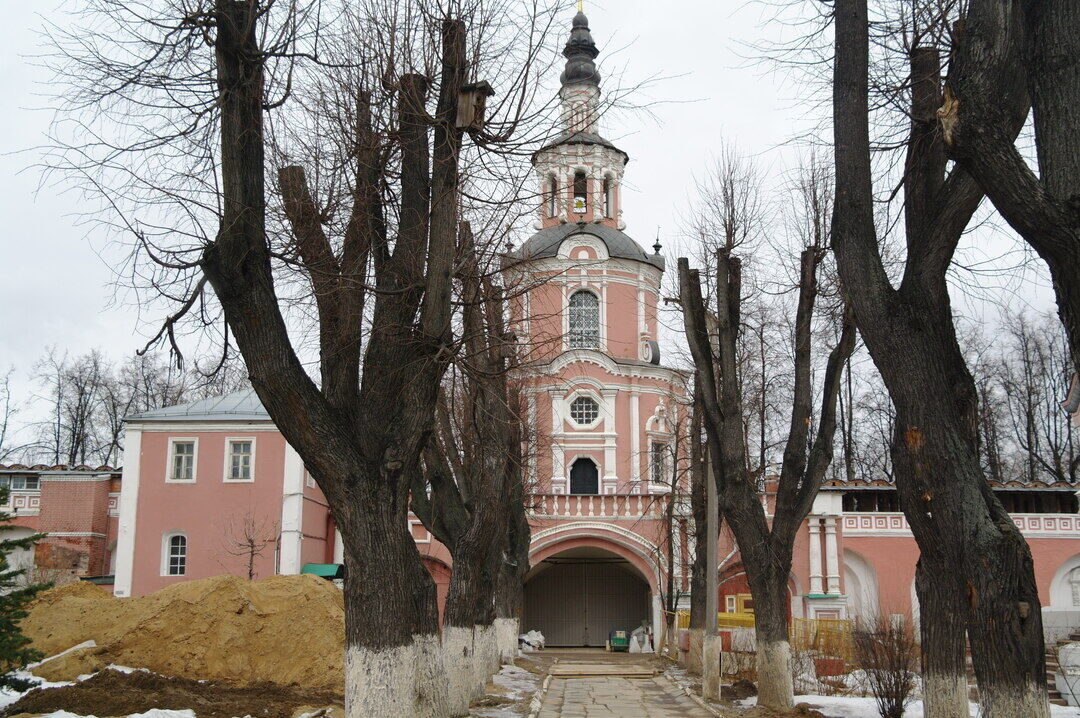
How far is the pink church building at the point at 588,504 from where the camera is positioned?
89.4ft

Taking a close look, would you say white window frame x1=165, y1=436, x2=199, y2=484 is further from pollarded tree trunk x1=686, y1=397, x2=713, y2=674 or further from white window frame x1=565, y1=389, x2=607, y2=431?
pollarded tree trunk x1=686, y1=397, x2=713, y2=674

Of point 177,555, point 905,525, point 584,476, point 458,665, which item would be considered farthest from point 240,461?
point 905,525

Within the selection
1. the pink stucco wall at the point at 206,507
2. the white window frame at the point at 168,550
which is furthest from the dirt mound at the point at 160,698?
the white window frame at the point at 168,550

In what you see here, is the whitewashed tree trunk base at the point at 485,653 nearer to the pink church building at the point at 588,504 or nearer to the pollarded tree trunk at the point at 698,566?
the pollarded tree trunk at the point at 698,566

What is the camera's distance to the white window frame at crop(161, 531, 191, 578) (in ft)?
88.9

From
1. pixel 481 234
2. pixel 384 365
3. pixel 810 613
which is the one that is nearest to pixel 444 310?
pixel 384 365

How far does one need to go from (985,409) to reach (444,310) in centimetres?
3369

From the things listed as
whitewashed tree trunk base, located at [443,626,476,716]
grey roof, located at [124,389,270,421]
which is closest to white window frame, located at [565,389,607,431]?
grey roof, located at [124,389,270,421]

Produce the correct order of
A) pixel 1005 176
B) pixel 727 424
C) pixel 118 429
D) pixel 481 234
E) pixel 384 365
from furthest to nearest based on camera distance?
pixel 118 429 < pixel 727 424 < pixel 481 234 < pixel 384 365 < pixel 1005 176

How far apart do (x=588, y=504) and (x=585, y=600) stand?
18.6ft

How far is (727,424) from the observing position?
14047 millimetres

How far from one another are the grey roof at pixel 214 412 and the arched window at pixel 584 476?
10.9 metres

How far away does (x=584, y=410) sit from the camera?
34969 mm

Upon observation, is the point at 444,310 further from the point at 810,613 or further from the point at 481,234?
the point at 810,613
